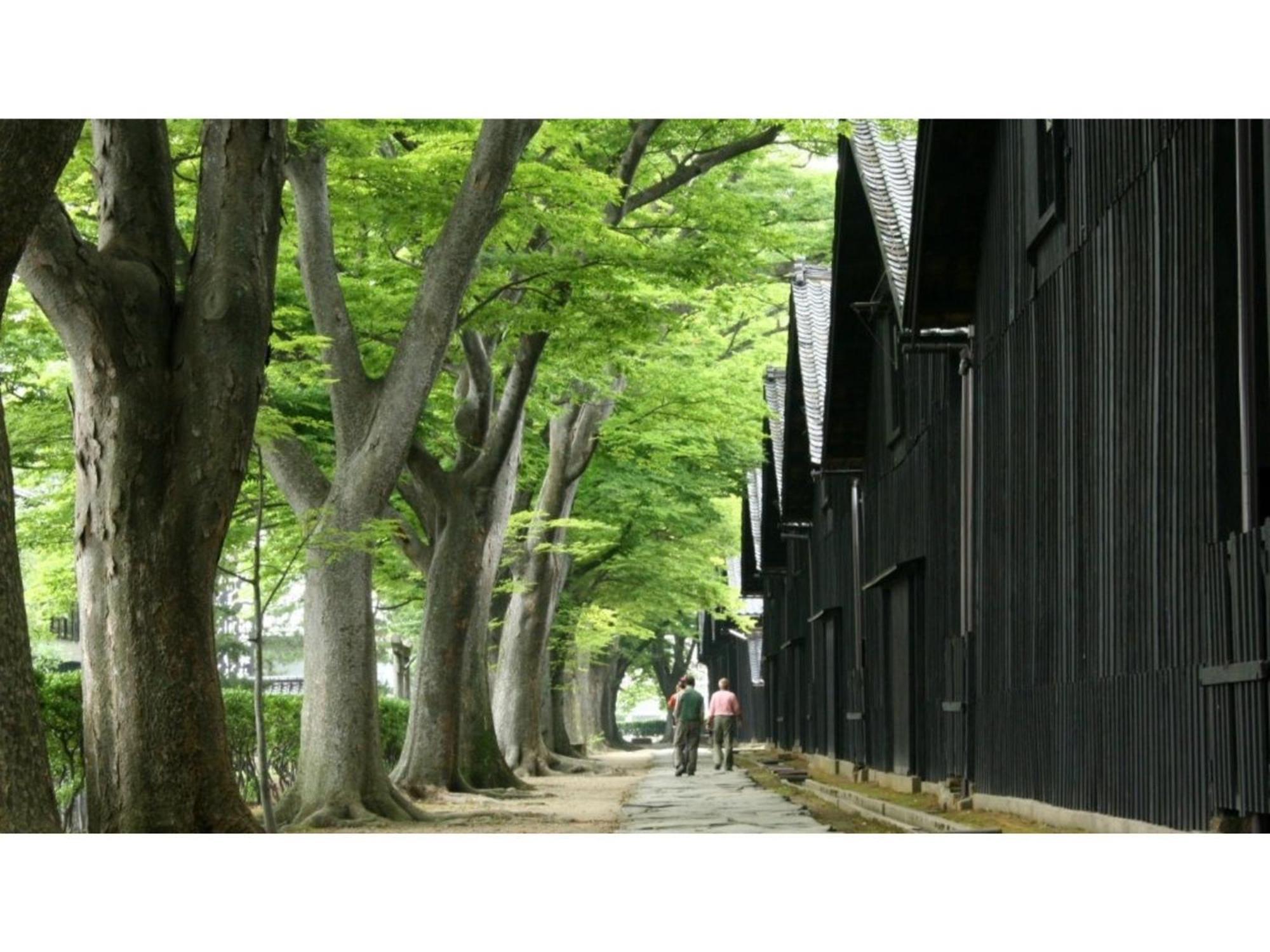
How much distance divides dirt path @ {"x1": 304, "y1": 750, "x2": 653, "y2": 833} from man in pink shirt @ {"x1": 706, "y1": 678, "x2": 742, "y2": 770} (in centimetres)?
365

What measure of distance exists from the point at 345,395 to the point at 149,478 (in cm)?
536

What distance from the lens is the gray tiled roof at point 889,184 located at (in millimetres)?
18781

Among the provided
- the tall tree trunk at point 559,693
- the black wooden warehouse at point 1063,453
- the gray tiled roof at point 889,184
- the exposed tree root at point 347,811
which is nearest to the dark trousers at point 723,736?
the tall tree trunk at point 559,693

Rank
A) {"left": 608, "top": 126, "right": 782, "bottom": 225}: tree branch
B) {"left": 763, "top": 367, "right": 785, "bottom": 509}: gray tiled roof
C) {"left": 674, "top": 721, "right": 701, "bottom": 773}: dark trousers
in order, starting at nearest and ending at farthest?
{"left": 608, "top": 126, "right": 782, "bottom": 225}: tree branch, {"left": 674, "top": 721, "right": 701, "bottom": 773}: dark trousers, {"left": 763, "top": 367, "right": 785, "bottom": 509}: gray tiled roof

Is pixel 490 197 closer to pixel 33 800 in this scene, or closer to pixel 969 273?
pixel 969 273

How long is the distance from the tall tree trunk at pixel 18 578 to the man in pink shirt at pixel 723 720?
23.5 meters

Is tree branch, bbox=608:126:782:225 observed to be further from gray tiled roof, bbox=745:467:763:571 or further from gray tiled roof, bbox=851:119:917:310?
gray tiled roof, bbox=745:467:763:571

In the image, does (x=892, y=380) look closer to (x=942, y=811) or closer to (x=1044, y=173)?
(x=942, y=811)

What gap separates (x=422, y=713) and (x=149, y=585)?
388 inches

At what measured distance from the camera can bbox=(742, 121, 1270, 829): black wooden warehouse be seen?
898 centimetres

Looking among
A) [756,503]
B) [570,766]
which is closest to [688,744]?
[570,766]

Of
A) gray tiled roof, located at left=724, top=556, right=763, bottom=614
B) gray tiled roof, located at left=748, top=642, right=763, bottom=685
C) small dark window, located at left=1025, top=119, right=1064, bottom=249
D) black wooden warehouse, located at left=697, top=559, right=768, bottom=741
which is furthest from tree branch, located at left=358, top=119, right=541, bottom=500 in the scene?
gray tiled roof, located at left=748, top=642, right=763, bottom=685

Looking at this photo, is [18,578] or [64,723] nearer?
[18,578]

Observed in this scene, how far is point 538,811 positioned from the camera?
20.1 meters
